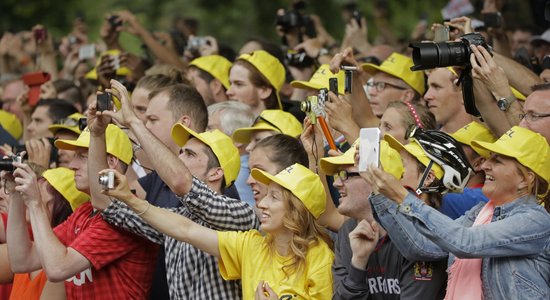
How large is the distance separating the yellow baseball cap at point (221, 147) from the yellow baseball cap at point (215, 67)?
2.94 meters

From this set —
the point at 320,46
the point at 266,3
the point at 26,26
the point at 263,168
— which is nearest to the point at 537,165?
the point at 263,168

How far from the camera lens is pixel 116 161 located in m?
7.39

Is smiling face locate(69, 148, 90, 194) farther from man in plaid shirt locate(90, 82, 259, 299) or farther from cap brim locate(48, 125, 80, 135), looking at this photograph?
cap brim locate(48, 125, 80, 135)

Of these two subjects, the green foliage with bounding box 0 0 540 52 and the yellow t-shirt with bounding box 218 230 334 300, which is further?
the green foliage with bounding box 0 0 540 52

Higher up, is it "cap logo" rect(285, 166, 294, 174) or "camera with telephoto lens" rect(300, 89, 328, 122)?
"camera with telephoto lens" rect(300, 89, 328, 122)

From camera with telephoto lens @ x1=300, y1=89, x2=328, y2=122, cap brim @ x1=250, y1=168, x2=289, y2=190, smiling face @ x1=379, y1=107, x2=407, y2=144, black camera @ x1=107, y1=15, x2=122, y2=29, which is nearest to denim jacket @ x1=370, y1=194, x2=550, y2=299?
cap brim @ x1=250, y1=168, x2=289, y2=190

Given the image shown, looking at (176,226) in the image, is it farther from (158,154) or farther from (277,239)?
(277,239)

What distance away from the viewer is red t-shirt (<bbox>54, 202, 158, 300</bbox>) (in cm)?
694

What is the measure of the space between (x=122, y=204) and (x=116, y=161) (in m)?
0.57

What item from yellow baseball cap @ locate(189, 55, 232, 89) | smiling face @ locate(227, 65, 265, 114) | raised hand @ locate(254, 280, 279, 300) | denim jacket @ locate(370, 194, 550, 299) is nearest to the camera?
denim jacket @ locate(370, 194, 550, 299)

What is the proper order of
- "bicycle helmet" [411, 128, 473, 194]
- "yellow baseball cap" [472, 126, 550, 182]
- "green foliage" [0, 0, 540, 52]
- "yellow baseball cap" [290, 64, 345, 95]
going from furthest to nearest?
"green foliage" [0, 0, 540, 52] < "yellow baseball cap" [290, 64, 345, 95] < "bicycle helmet" [411, 128, 473, 194] < "yellow baseball cap" [472, 126, 550, 182]

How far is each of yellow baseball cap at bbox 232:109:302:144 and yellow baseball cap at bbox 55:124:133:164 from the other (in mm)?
1027

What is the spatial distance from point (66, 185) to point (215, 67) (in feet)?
9.08

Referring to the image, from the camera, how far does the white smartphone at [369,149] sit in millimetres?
5426
